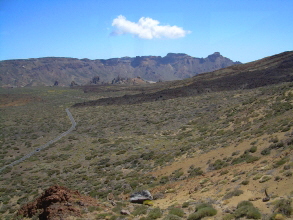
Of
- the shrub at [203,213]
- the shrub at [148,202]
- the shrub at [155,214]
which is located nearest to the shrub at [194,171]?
the shrub at [148,202]

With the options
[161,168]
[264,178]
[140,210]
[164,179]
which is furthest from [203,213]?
[161,168]

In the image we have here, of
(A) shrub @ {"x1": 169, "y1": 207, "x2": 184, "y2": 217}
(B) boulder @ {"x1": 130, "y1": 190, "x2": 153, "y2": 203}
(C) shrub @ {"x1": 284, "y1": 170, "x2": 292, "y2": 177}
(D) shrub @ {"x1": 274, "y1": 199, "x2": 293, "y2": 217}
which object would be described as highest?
(C) shrub @ {"x1": 284, "y1": 170, "x2": 292, "y2": 177}

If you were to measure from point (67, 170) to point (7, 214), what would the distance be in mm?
7968

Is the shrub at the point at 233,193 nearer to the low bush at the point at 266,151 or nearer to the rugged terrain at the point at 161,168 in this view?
the rugged terrain at the point at 161,168

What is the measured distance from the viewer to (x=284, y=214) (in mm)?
7531

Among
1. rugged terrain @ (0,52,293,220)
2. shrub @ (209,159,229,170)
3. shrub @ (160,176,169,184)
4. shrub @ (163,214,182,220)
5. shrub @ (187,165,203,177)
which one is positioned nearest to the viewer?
shrub @ (163,214,182,220)

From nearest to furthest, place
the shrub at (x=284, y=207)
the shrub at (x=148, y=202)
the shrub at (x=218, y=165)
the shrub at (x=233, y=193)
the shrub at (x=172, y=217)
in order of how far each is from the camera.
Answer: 1. the shrub at (x=284, y=207)
2. the shrub at (x=172, y=217)
3. the shrub at (x=233, y=193)
4. the shrub at (x=148, y=202)
5. the shrub at (x=218, y=165)

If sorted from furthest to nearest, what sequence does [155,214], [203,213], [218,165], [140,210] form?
[218,165] < [140,210] < [155,214] < [203,213]

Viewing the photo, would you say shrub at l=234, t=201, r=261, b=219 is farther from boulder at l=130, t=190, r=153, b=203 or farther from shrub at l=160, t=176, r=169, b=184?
shrub at l=160, t=176, r=169, b=184

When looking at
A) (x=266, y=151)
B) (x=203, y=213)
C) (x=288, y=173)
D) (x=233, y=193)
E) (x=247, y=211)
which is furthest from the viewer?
(x=266, y=151)

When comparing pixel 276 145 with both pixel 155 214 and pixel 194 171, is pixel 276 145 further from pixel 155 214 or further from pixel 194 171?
pixel 155 214

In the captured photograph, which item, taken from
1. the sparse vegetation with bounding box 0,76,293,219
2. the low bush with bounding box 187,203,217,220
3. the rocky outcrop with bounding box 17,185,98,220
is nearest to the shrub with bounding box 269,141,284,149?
the sparse vegetation with bounding box 0,76,293,219

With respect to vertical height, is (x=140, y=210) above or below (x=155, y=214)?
below

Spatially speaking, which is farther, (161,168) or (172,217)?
(161,168)
